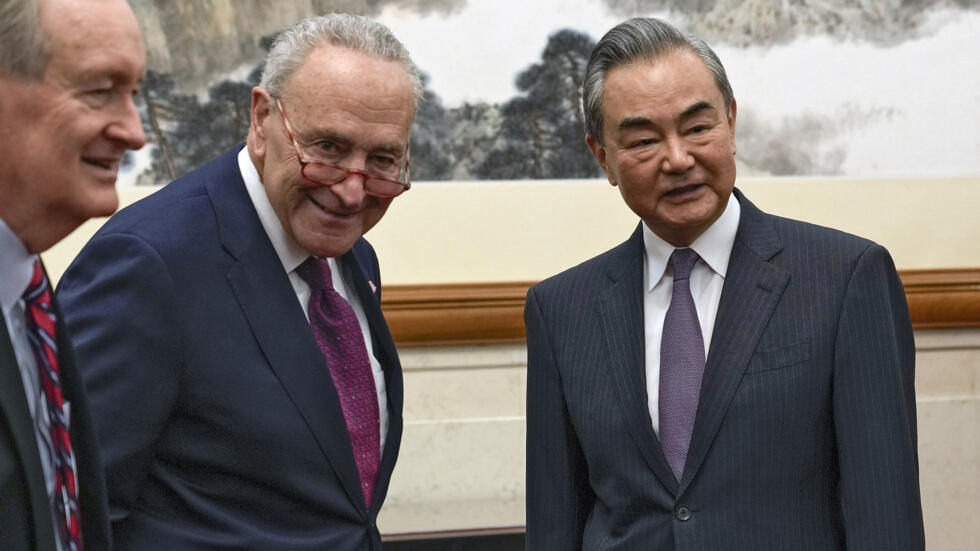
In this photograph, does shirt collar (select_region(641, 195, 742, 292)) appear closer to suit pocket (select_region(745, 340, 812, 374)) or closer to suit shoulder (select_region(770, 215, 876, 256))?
suit shoulder (select_region(770, 215, 876, 256))

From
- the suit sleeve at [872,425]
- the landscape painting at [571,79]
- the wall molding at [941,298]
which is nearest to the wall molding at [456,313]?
the landscape painting at [571,79]

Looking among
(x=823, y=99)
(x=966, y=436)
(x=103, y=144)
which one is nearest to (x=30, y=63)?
(x=103, y=144)

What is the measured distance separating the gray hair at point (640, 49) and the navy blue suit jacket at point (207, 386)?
808 mm

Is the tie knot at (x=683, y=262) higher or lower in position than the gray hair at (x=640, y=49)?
lower

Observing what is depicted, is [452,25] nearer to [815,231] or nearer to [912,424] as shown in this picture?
[815,231]

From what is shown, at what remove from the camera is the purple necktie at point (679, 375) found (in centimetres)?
242

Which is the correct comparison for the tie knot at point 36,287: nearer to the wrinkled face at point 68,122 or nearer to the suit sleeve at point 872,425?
the wrinkled face at point 68,122

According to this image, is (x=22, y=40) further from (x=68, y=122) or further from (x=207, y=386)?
(x=207, y=386)

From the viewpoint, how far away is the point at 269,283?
2324 millimetres

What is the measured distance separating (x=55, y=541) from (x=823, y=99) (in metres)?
3.97

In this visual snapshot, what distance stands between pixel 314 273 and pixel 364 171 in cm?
29

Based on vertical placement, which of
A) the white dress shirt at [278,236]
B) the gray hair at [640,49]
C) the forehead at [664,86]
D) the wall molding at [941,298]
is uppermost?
the gray hair at [640,49]

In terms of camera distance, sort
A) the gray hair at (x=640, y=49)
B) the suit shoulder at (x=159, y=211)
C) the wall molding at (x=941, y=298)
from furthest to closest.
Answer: the wall molding at (x=941, y=298) < the gray hair at (x=640, y=49) < the suit shoulder at (x=159, y=211)

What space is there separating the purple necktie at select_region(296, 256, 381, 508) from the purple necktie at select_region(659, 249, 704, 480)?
1.97 ft
